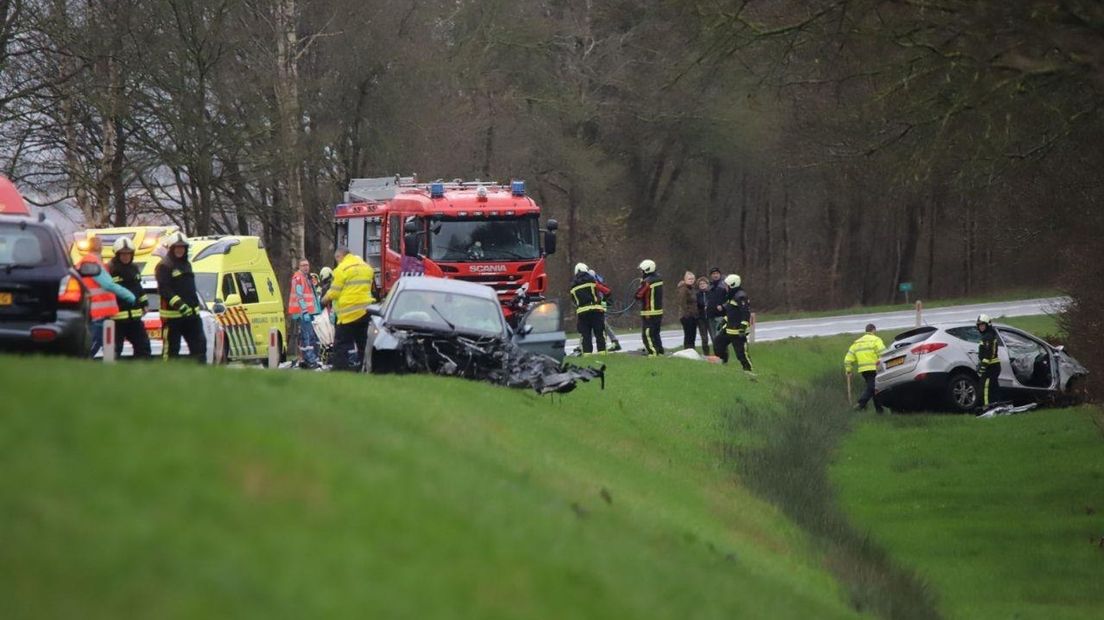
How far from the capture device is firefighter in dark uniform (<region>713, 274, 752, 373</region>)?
28859 mm

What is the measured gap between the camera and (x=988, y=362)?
91.9 ft

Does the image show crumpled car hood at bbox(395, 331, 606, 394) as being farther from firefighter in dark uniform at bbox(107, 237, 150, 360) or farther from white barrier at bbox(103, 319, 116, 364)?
white barrier at bbox(103, 319, 116, 364)

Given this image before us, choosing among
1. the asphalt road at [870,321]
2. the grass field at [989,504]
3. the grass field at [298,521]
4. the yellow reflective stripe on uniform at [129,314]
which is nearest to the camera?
the grass field at [298,521]

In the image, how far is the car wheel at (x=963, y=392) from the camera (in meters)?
29.0

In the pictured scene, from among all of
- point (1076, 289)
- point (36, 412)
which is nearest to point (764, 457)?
point (1076, 289)

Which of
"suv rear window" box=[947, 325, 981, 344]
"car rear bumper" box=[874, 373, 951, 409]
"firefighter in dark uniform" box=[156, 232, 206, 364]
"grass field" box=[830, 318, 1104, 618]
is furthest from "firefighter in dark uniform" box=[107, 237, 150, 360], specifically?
"suv rear window" box=[947, 325, 981, 344]

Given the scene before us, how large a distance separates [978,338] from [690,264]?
1363 inches

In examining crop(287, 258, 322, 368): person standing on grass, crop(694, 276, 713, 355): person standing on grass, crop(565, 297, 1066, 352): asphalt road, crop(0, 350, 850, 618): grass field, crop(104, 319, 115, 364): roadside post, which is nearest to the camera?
crop(0, 350, 850, 618): grass field

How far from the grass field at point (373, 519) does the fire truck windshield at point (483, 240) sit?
12.7 m

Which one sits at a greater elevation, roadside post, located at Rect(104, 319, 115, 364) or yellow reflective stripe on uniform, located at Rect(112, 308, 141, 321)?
yellow reflective stripe on uniform, located at Rect(112, 308, 141, 321)

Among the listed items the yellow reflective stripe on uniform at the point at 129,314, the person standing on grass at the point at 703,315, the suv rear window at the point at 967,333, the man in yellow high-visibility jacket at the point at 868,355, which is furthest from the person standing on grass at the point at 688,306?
the yellow reflective stripe on uniform at the point at 129,314

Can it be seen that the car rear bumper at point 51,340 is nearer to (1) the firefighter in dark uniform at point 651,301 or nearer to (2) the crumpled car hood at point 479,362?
(2) the crumpled car hood at point 479,362

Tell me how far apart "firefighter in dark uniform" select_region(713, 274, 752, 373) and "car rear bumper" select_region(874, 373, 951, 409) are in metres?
2.48

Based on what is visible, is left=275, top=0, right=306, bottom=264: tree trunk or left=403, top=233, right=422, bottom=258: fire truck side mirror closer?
left=403, top=233, right=422, bottom=258: fire truck side mirror
